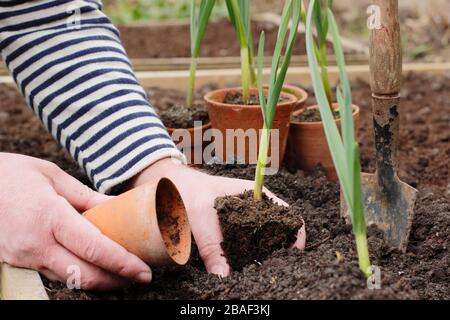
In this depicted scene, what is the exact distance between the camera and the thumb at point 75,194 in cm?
125

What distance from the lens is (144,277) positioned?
112 centimetres

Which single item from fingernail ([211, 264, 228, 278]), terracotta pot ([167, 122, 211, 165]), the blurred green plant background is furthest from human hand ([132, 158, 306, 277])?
the blurred green plant background

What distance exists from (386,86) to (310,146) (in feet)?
1.56

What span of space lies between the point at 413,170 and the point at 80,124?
0.95m

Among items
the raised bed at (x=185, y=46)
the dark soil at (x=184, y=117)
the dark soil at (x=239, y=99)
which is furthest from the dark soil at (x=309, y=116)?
the raised bed at (x=185, y=46)

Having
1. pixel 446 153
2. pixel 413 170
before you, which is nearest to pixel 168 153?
pixel 413 170

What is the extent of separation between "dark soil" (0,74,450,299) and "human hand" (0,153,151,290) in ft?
0.12

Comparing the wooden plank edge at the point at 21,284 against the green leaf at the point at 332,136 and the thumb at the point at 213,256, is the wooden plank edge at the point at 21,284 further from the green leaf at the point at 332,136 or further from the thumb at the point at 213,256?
the green leaf at the point at 332,136

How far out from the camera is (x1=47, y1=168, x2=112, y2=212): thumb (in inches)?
49.2

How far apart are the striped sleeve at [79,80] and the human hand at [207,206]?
12cm

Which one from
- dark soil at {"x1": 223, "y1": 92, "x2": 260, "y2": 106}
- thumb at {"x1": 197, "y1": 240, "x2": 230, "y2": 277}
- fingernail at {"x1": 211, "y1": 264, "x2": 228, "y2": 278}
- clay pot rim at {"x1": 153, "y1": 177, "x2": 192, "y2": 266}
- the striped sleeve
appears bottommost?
fingernail at {"x1": 211, "y1": 264, "x2": 228, "y2": 278}

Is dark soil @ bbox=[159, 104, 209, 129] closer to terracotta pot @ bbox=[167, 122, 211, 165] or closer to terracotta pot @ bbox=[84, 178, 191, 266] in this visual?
terracotta pot @ bbox=[167, 122, 211, 165]
